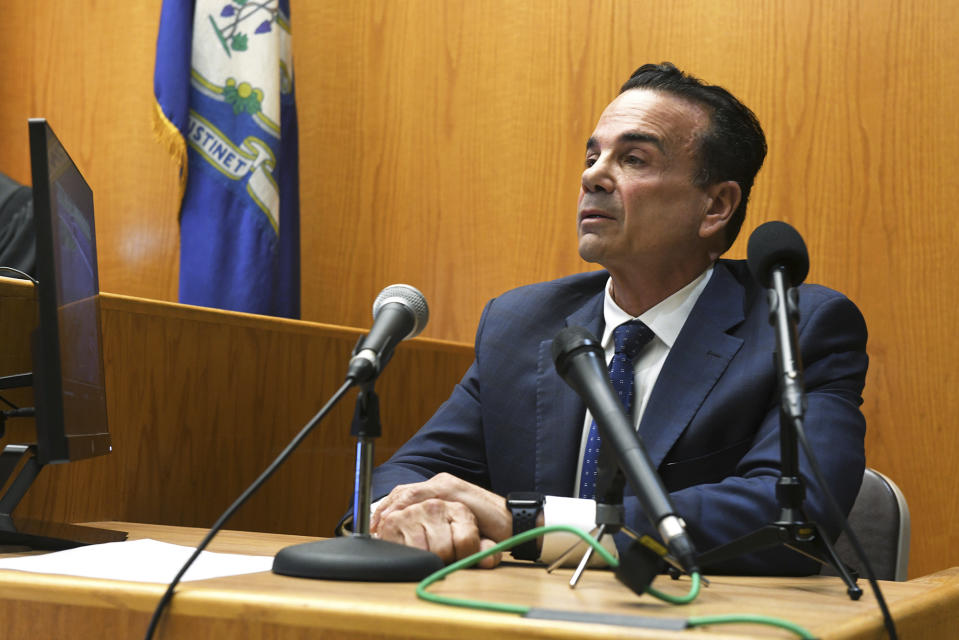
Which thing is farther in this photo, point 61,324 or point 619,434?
point 61,324

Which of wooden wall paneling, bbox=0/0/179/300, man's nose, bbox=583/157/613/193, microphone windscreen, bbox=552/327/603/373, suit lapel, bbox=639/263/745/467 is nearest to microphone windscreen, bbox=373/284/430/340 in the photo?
microphone windscreen, bbox=552/327/603/373

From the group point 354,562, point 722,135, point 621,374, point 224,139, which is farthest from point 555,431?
point 224,139

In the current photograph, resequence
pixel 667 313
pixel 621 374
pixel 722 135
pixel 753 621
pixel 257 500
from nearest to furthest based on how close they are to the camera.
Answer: pixel 753 621, pixel 621 374, pixel 667 313, pixel 722 135, pixel 257 500

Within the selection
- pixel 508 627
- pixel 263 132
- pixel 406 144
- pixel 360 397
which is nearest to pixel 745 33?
pixel 406 144

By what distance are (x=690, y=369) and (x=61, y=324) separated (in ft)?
3.21

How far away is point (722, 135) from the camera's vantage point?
2.05 meters

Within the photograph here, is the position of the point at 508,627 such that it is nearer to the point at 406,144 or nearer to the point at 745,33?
the point at 745,33

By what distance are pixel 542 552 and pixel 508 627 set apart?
508 mm

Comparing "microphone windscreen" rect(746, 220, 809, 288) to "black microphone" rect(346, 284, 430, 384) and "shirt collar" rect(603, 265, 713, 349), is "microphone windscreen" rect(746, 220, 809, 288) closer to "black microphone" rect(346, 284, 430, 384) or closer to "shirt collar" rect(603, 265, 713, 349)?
"black microphone" rect(346, 284, 430, 384)

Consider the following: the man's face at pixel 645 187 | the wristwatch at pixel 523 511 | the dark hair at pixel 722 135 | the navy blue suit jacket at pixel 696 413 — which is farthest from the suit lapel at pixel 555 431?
the dark hair at pixel 722 135

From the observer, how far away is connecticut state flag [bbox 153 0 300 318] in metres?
2.96

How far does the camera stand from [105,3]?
347 cm

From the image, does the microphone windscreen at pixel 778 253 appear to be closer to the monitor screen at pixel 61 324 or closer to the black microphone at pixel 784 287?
the black microphone at pixel 784 287

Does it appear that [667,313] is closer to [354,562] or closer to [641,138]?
[641,138]
